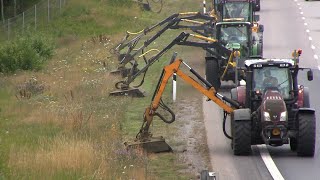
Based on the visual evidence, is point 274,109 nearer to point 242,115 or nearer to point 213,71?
point 242,115

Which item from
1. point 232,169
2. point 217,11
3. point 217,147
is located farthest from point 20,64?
point 232,169

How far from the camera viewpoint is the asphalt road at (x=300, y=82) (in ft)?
70.1

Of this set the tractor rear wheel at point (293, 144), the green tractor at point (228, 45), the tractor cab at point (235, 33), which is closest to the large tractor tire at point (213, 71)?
the green tractor at point (228, 45)

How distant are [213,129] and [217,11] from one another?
17.3 m

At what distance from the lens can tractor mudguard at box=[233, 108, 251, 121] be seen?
22547 millimetres

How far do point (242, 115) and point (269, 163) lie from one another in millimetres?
1376

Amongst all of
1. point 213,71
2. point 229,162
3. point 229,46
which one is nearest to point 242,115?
point 229,162

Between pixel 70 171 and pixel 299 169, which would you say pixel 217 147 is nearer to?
pixel 299 169

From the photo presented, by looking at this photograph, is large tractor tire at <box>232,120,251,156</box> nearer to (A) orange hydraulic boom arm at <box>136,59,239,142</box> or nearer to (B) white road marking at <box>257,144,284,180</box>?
(B) white road marking at <box>257,144,284,180</box>

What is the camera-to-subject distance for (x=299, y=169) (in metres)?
21.5

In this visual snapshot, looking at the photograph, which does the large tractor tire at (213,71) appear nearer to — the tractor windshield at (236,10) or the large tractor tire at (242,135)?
the tractor windshield at (236,10)

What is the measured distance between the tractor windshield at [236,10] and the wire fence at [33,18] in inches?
468

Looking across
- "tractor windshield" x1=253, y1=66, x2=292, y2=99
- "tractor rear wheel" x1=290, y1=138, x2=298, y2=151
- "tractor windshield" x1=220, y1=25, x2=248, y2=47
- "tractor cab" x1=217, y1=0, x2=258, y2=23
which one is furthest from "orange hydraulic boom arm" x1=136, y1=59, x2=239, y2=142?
"tractor cab" x1=217, y1=0, x2=258, y2=23

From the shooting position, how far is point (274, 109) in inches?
875
